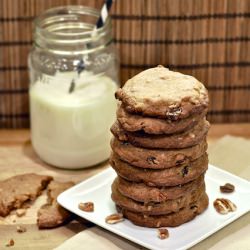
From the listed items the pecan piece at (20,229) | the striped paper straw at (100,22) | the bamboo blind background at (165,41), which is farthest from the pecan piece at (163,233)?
the bamboo blind background at (165,41)

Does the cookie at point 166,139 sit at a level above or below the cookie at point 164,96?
below

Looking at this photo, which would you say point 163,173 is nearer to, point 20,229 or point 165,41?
point 20,229

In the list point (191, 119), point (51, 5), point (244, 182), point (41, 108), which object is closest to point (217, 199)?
point (244, 182)

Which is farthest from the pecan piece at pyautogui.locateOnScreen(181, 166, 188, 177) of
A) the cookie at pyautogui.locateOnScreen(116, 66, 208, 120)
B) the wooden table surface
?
the wooden table surface

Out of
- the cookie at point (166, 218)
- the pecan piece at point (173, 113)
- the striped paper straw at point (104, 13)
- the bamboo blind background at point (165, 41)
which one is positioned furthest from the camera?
the bamboo blind background at point (165, 41)

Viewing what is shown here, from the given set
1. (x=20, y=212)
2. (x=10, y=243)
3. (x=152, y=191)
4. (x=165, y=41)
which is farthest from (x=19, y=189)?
(x=165, y=41)

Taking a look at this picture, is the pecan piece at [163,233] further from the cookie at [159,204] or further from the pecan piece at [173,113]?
the pecan piece at [173,113]
